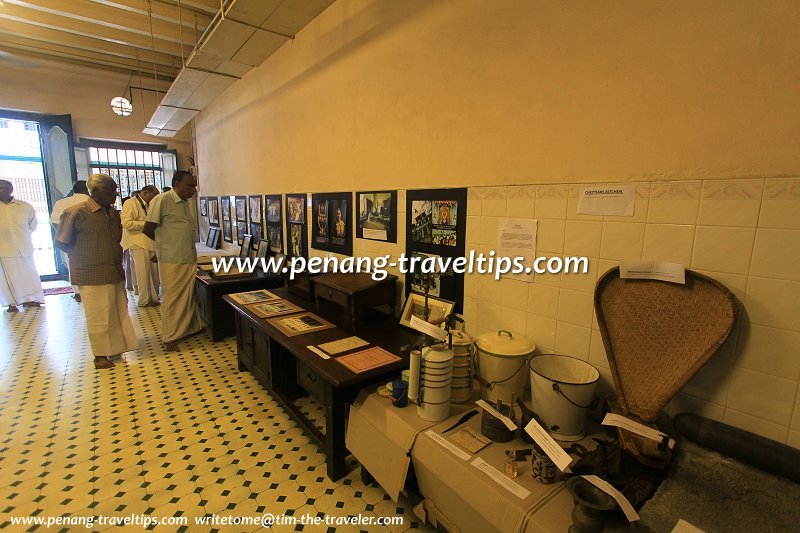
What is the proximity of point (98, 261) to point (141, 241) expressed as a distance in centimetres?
221

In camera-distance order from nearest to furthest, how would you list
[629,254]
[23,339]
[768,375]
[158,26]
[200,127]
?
[768,375], [629,254], [23,339], [158,26], [200,127]

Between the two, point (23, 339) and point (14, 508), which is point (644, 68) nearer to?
point (14, 508)

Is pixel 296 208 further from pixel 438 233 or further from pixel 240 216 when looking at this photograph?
pixel 438 233

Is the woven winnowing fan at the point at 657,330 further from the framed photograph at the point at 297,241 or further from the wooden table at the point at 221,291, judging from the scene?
the wooden table at the point at 221,291

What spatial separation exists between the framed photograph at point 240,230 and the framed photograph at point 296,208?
1.39 metres

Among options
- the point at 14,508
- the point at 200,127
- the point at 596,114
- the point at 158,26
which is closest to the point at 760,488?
the point at 596,114

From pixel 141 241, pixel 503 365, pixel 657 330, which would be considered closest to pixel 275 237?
pixel 141 241

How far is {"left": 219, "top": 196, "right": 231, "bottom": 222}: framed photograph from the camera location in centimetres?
553

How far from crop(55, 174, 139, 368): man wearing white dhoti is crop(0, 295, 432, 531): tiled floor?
1.05ft

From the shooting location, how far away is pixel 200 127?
6379mm

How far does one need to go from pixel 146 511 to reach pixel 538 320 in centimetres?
213

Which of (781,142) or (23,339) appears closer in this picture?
(781,142)
